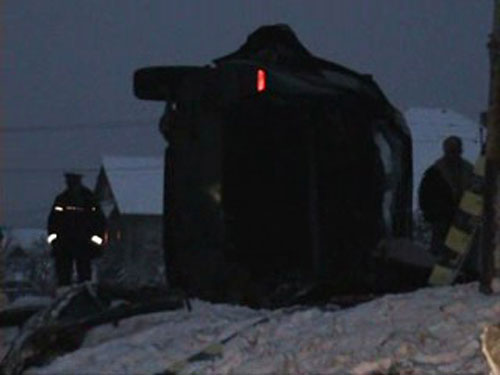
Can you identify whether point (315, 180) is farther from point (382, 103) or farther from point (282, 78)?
point (382, 103)

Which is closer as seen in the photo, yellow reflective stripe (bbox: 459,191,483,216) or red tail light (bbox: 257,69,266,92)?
yellow reflective stripe (bbox: 459,191,483,216)

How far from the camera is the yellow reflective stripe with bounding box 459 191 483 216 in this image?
6305 millimetres

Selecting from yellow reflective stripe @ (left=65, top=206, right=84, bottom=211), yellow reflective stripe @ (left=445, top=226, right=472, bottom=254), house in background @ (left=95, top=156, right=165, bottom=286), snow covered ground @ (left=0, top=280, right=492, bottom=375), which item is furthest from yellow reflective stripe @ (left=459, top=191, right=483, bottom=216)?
house in background @ (left=95, top=156, right=165, bottom=286)

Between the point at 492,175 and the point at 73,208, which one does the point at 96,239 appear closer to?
the point at 73,208

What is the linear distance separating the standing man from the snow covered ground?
3.85m

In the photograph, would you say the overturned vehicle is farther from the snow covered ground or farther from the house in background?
the house in background

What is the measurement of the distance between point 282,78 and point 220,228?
4.06ft

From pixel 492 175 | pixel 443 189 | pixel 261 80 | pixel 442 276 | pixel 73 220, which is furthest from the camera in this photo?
pixel 73 220

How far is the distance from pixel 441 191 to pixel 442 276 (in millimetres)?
3268

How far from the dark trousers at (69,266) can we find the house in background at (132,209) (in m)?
25.0

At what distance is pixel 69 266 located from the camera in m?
11.6

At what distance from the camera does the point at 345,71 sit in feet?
32.2

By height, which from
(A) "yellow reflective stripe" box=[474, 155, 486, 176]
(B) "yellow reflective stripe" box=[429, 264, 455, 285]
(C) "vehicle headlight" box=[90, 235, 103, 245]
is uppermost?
(A) "yellow reflective stripe" box=[474, 155, 486, 176]

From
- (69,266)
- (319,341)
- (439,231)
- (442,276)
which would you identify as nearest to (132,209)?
(69,266)
